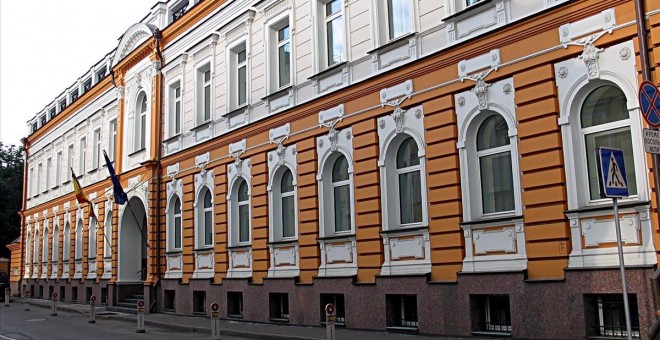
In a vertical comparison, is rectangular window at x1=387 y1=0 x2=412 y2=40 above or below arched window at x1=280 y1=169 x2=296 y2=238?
above

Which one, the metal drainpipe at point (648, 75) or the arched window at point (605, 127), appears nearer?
the metal drainpipe at point (648, 75)

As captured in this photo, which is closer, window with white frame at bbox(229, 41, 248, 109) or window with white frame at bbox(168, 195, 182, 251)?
window with white frame at bbox(229, 41, 248, 109)

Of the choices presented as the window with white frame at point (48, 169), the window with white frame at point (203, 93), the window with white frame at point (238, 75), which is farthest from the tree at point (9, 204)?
the window with white frame at point (238, 75)

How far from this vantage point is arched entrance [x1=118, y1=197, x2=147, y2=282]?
29734 mm

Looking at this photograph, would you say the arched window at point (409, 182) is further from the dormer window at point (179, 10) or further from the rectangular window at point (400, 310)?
the dormer window at point (179, 10)

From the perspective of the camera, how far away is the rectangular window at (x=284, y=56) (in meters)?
20.3

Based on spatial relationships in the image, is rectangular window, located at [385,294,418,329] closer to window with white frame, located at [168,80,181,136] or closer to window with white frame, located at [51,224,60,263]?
window with white frame, located at [168,80,181,136]

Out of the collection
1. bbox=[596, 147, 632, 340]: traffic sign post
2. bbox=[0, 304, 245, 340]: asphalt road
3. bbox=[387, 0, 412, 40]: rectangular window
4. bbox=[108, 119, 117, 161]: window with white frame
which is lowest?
bbox=[0, 304, 245, 340]: asphalt road

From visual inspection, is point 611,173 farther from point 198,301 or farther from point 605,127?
point 198,301

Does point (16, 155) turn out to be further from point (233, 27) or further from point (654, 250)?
point (654, 250)

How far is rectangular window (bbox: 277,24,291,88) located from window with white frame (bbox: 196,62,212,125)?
15.3 feet

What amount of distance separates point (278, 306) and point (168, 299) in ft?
25.3

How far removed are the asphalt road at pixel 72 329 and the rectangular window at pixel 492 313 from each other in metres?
6.88

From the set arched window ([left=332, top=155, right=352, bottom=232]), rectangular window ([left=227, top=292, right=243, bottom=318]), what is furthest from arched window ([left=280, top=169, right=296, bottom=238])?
rectangular window ([left=227, top=292, right=243, bottom=318])
